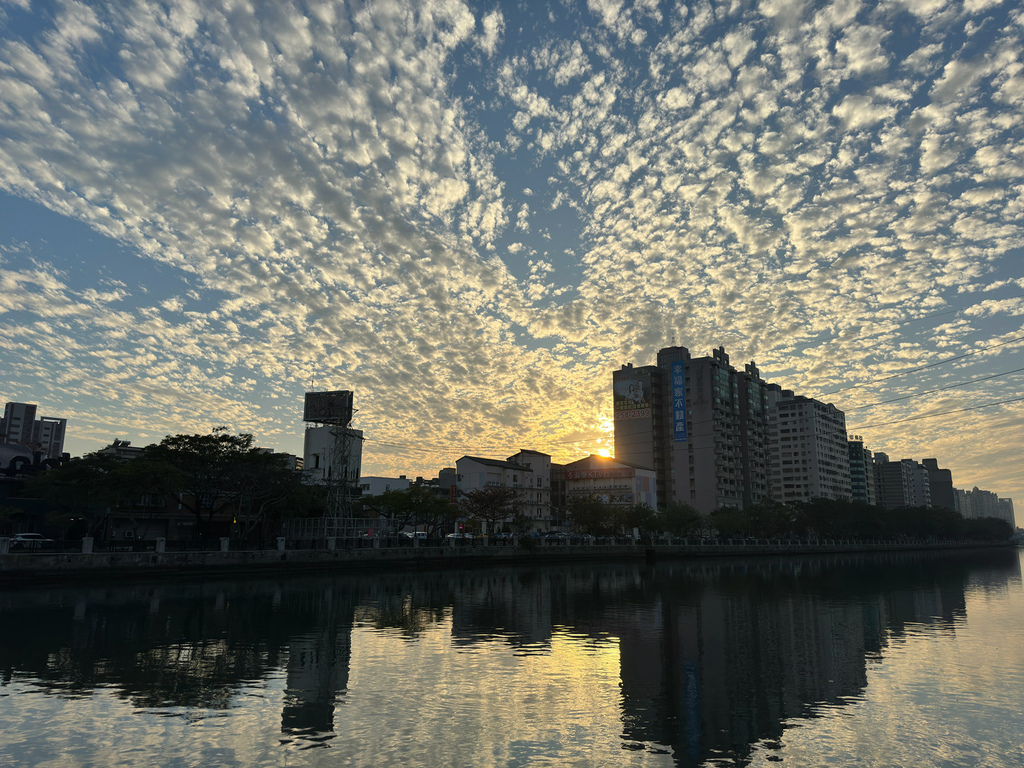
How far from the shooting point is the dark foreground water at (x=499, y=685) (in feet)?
51.8

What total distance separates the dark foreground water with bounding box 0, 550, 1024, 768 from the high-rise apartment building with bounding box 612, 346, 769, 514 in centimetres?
13830

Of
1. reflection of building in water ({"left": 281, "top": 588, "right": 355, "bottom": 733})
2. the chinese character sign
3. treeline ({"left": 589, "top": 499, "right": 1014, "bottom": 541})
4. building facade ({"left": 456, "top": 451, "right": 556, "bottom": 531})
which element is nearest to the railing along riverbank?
treeline ({"left": 589, "top": 499, "right": 1014, "bottom": 541})

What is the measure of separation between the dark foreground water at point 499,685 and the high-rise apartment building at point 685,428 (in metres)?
138

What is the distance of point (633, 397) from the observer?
19425 centimetres

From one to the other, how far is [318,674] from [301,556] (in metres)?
48.6

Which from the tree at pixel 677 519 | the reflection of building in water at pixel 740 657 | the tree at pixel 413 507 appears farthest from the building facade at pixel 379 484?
the reflection of building in water at pixel 740 657

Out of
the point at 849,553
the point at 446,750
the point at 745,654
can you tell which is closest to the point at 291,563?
the point at 745,654

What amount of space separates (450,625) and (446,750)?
21.0 m

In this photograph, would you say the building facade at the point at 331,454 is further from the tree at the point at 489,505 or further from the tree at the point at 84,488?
the tree at the point at 84,488

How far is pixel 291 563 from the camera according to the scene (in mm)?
67938

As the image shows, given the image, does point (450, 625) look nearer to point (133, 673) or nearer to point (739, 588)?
point (133, 673)

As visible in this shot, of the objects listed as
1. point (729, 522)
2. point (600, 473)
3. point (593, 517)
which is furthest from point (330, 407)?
point (729, 522)

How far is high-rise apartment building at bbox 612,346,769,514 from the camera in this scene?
182125 millimetres

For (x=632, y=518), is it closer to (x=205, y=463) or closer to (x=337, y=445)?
(x=337, y=445)
